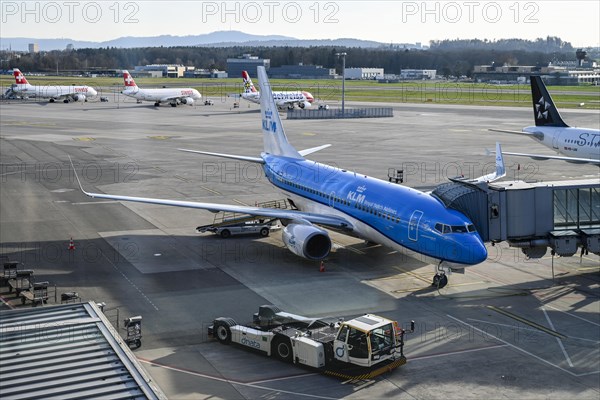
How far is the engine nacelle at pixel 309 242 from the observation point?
38.9m

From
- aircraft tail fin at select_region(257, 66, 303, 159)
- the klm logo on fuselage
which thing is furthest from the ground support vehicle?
aircraft tail fin at select_region(257, 66, 303, 159)

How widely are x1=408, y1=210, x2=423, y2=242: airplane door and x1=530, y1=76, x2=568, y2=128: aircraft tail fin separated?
39.8 m

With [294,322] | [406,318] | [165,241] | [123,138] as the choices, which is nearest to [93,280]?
[165,241]

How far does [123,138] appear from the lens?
102625 millimetres

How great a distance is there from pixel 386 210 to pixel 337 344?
12.9 metres

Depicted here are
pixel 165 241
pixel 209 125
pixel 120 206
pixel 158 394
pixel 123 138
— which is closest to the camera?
pixel 158 394

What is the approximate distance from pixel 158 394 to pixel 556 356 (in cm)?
1776

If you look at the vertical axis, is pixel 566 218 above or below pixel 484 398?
above

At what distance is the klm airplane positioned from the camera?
34625 millimetres

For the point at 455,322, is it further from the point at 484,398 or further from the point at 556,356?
the point at 484,398

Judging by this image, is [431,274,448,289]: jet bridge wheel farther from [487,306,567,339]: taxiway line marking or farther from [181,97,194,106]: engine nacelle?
[181,97,194,106]: engine nacelle

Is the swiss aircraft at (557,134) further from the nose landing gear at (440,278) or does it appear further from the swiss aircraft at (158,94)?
the swiss aircraft at (158,94)

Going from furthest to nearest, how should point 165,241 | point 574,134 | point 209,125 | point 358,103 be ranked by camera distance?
1. point 358,103
2. point 209,125
3. point 574,134
4. point 165,241

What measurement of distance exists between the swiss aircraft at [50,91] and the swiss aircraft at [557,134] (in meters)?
124
